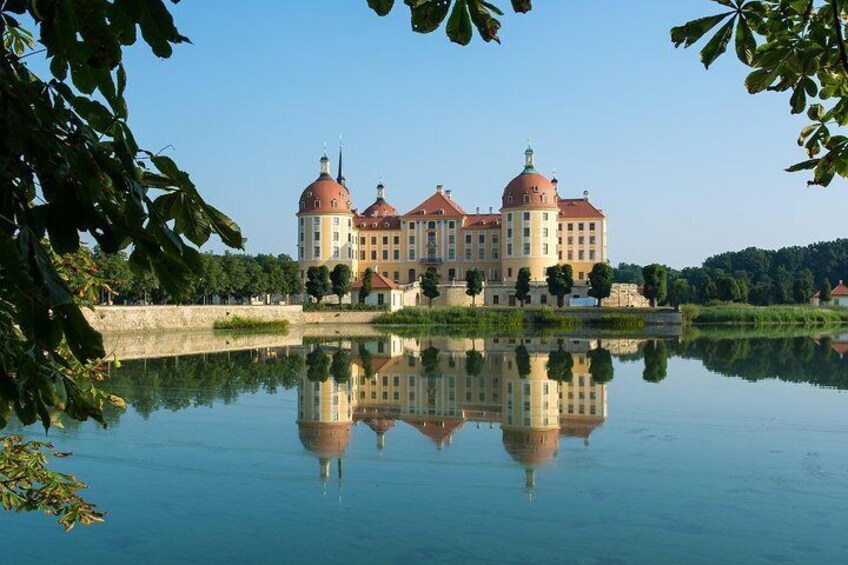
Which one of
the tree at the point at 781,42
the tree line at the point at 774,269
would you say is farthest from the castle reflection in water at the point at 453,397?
the tree line at the point at 774,269

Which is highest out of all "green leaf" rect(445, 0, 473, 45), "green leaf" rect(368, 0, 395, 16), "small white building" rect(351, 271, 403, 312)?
"small white building" rect(351, 271, 403, 312)

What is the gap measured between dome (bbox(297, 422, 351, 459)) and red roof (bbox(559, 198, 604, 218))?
45865 millimetres

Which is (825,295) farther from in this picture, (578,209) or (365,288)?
(365,288)

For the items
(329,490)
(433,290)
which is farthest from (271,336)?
(329,490)

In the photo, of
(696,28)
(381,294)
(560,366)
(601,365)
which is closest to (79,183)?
(696,28)

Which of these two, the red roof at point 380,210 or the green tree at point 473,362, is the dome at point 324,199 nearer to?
the red roof at point 380,210

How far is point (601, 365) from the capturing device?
19094 mm

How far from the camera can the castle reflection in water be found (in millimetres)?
9703

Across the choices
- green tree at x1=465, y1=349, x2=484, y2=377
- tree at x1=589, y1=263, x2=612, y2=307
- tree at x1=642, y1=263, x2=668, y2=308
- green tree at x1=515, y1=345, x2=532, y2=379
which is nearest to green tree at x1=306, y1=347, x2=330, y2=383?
green tree at x1=465, y1=349, x2=484, y2=377

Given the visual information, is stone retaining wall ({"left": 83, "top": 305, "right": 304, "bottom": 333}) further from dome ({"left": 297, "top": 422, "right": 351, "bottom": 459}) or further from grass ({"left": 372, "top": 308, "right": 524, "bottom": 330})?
dome ({"left": 297, "top": 422, "right": 351, "bottom": 459})

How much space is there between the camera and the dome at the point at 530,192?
171 ft

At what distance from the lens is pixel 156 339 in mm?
27328

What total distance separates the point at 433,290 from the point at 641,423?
36716 millimetres

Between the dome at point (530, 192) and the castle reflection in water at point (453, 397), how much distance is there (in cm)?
2980
